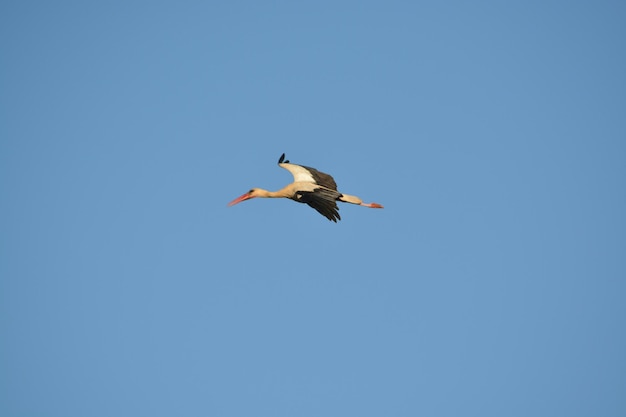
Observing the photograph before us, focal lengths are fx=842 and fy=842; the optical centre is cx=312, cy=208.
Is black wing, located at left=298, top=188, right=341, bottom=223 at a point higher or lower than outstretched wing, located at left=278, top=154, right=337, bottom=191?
lower

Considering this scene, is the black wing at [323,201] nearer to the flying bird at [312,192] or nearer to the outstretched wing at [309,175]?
the flying bird at [312,192]

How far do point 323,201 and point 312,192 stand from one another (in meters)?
0.86

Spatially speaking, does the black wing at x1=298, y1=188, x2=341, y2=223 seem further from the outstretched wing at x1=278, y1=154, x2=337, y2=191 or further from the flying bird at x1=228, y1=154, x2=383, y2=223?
the outstretched wing at x1=278, y1=154, x2=337, y2=191

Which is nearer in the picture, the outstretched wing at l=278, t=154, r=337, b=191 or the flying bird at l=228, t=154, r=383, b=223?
the flying bird at l=228, t=154, r=383, b=223

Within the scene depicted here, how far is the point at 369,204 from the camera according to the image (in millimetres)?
27594

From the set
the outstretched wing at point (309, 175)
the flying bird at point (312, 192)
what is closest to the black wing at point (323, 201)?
the flying bird at point (312, 192)

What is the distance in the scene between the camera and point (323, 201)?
78.6ft

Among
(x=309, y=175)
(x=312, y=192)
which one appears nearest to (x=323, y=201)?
(x=312, y=192)

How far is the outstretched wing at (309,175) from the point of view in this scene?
85.5ft

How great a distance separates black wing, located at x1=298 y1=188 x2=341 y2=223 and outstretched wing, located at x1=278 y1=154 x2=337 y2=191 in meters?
0.74

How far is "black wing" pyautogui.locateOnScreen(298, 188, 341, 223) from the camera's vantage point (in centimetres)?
2353

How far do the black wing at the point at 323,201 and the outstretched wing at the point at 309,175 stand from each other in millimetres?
738

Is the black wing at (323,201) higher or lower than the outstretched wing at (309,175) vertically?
lower

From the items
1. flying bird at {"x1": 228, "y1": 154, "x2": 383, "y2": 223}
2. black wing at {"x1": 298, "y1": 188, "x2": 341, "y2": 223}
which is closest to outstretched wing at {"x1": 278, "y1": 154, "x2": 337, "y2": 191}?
flying bird at {"x1": 228, "y1": 154, "x2": 383, "y2": 223}
